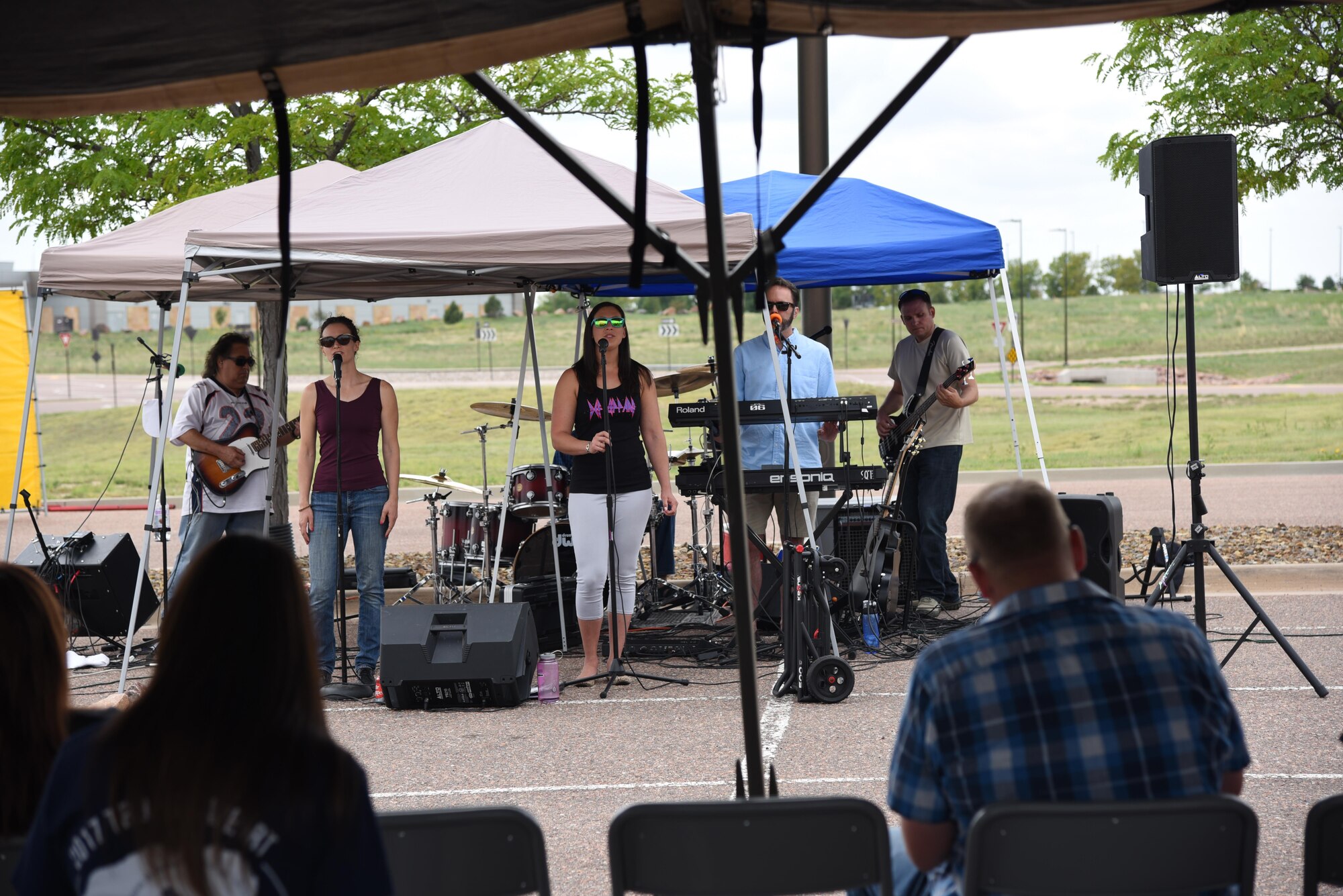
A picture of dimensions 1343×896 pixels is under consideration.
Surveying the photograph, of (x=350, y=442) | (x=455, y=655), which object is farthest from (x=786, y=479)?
(x=350, y=442)

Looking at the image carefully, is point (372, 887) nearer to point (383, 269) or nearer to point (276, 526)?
point (383, 269)

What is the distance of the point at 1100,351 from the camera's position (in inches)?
1905

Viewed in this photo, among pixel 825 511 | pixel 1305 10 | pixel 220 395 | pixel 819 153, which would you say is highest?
pixel 1305 10

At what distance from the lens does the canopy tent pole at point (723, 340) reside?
2.61 m

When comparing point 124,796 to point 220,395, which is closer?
point 124,796

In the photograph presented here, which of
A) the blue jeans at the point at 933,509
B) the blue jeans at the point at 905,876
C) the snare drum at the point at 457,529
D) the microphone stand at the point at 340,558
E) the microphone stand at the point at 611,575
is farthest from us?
the snare drum at the point at 457,529

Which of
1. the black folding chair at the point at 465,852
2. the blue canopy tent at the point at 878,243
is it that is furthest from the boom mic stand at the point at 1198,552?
the black folding chair at the point at 465,852

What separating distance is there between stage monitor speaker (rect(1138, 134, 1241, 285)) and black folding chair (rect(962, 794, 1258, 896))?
5087 millimetres

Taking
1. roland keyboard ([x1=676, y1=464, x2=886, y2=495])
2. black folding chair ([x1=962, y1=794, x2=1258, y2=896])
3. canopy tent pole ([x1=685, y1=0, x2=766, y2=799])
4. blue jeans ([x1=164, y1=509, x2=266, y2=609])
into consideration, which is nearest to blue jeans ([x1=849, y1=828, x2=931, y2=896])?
canopy tent pole ([x1=685, y1=0, x2=766, y2=799])

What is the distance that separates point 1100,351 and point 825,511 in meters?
42.1

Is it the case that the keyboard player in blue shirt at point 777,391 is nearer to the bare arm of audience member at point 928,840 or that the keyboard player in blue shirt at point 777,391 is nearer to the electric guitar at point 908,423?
the electric guitar at point 908,423

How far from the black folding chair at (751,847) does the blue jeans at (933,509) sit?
6.65m

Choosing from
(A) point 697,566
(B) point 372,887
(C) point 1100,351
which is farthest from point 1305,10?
(C) point 1100,351

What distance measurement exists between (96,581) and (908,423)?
563cm
